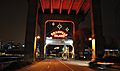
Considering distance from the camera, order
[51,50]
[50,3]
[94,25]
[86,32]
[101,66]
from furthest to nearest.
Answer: [51,50], [86,32], [50,3], [94,25], [101,66]

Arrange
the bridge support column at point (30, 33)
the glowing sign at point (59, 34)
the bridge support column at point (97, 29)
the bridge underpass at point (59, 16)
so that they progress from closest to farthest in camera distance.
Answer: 1. the bridge support column at point (97, 29)
2. the bridge underpass at point (59, 16)
3. the bridge support column at point (30, 33)
4. the glowing sign at point (59, 34)

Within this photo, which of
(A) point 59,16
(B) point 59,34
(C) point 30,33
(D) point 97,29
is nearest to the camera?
(D) point 97,29

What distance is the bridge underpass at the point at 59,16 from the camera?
41688 mm

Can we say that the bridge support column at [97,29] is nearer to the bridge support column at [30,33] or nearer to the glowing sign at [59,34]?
the bridge support column at [30,33]

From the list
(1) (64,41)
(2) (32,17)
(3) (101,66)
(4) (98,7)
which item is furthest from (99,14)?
(1) (64,41)

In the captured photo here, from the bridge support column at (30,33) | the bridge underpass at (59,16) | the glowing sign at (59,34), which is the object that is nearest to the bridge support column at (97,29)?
the bridge underpass at (59,16)

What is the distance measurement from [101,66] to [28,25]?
23016 mm

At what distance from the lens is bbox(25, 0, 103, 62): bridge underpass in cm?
4169

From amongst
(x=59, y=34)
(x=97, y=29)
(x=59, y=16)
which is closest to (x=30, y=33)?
(x=97, y=29)

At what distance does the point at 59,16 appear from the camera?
7050 cm

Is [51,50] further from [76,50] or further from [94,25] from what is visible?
[94,25]

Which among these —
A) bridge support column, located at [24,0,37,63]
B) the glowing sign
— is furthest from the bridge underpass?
the glowing sign

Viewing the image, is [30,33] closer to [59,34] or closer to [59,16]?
[59,16]

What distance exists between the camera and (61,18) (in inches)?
2776
